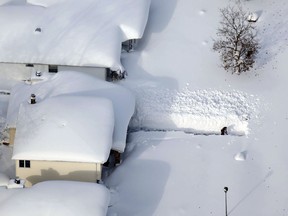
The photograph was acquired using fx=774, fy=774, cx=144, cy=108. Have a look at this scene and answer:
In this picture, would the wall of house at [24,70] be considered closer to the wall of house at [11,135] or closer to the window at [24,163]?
the wall of house at [11,135]

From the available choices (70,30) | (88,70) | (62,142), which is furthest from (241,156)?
(70,30)

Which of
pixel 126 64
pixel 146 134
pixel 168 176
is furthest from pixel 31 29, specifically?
pixel 168 176

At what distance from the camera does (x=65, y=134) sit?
3344 cm

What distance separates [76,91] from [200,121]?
6309 millimetres

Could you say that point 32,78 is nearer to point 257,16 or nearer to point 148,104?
point 148,104

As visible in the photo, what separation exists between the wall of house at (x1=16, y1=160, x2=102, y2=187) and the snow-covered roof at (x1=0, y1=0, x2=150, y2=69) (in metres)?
7.42

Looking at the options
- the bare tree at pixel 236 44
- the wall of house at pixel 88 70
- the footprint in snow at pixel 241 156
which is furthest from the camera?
the bare tree at pixel 236 44

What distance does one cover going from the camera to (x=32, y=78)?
38.4 meters

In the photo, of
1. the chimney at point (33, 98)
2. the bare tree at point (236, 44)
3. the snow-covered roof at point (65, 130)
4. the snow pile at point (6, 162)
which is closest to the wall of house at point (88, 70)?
the chimney at point (33, 98)

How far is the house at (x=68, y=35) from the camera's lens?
39500mm

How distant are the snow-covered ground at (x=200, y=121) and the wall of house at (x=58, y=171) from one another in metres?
1.21

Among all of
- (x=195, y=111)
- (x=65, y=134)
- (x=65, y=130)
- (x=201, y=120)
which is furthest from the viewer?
→ (x=195, y=111)

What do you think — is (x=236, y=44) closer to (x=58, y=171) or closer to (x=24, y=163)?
(x=58, y=171)

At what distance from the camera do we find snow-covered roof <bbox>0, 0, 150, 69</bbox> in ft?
130
